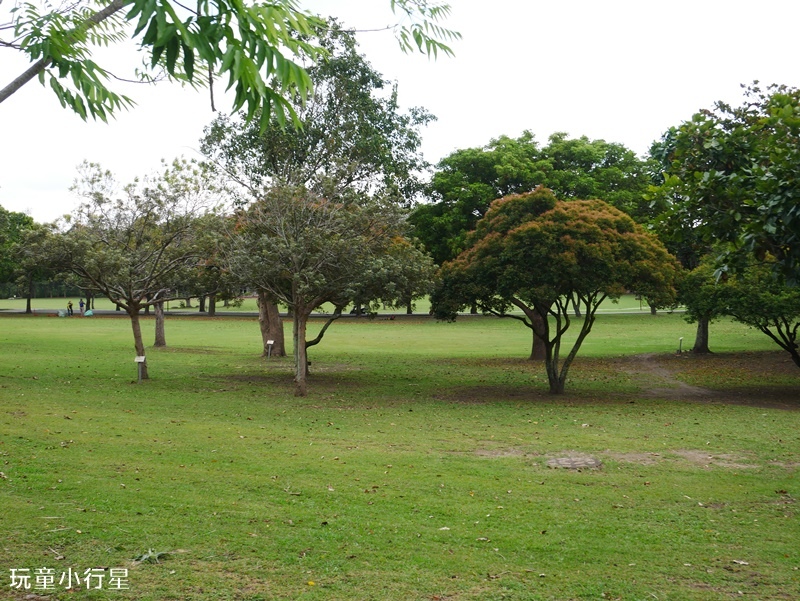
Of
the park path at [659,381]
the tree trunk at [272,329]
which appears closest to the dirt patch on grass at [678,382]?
the park path at [659,381]

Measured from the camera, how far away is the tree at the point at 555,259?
67.1 ft

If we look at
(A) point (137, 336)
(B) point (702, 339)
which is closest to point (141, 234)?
(A) point (137, 336)

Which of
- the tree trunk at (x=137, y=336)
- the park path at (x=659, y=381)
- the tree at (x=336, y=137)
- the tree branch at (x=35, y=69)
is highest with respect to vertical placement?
the tree at (x=336, y=137)

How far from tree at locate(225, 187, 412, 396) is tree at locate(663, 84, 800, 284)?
9583 mm

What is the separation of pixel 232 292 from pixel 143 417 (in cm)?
913

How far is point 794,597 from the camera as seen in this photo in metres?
6.05

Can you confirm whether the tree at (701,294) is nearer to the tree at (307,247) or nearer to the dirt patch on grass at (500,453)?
the tree at (307,247)

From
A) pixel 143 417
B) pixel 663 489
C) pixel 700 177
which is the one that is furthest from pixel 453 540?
pixel 143 417

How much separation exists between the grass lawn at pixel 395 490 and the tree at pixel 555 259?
3007 millimetres

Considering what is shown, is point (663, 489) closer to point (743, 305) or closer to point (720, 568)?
point (720, 568)

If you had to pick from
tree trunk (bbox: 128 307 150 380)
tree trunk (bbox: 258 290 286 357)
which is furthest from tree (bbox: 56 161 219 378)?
tree trunk (bbox: 258 290 286 357)

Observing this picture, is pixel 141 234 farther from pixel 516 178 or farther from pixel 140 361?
pixel 516 178

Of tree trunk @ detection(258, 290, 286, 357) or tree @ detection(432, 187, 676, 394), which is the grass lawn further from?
tree trunk @ detection(258, 290, 286, 357)

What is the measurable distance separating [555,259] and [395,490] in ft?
39.6
